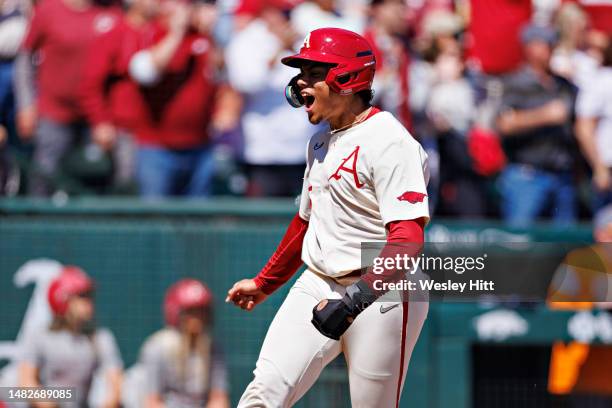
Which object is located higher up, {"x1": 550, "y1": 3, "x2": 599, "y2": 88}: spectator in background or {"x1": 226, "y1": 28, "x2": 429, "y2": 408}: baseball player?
{"x1": 550, "y1": 3, "x2": 599, "y2": 88}: spectator in background

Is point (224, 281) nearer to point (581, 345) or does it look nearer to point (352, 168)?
point (581, 345)

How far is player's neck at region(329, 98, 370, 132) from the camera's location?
4691 millimetres

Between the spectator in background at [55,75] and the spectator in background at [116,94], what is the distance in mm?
74

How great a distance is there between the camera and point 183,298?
7.26 m

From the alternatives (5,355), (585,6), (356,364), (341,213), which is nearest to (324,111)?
(341,213)

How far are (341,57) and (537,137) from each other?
13.2 ft

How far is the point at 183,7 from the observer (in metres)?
8.11

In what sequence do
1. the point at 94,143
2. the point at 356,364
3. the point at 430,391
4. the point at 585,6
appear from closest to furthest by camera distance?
1. the point at 356,364
2. the point at 430,391
3. the point at 94,143
4. the point at 585,6

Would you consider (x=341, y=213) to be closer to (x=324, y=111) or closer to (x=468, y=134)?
(x=324, y=111)

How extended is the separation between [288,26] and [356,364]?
3955 millimetres

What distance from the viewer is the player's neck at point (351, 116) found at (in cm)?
469

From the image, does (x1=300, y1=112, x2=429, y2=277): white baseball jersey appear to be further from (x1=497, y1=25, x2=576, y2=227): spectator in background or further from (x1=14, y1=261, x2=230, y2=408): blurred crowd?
(x1=497, y1=25, x2=576, y2=227): spectator in background

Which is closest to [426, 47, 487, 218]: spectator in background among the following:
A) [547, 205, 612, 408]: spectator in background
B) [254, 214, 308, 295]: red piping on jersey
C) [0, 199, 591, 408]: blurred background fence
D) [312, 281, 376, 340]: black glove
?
[0, 199, 591, 408]: blurred background fence

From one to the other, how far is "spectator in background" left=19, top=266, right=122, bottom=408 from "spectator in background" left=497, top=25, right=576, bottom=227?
2.87 meters
